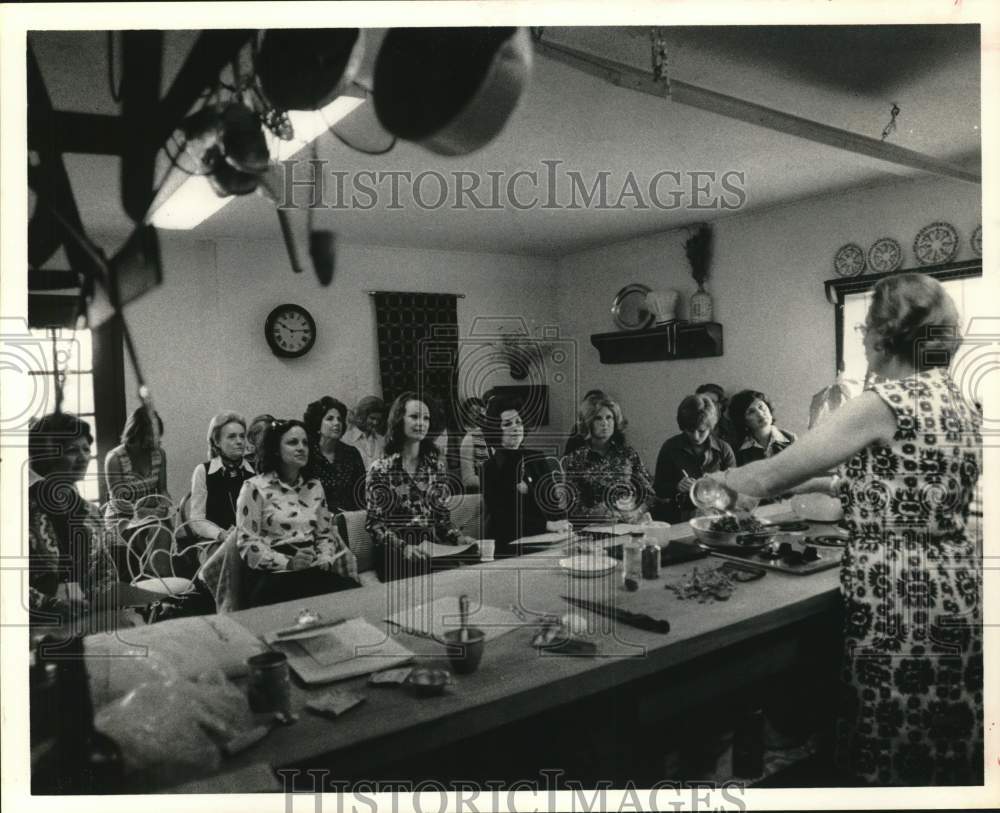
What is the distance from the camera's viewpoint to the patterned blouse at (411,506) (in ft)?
5.51

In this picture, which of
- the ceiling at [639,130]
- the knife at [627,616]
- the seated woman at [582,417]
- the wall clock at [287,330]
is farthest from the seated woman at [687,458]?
the wall clock at [287,330]

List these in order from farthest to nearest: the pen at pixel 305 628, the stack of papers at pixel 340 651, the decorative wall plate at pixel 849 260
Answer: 1. the decorative wall plate at pixel 849 260
2. the pen at pixel 305 628
3. the stack of papers at pixel 340 651

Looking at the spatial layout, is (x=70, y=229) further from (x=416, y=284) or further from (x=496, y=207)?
(x=496, y=207)

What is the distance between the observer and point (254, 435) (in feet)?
5.06

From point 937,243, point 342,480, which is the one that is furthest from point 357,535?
point 937,243

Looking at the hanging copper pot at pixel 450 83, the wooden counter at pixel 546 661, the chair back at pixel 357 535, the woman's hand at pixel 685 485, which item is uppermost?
the hanging copper pot at pixel 450 83

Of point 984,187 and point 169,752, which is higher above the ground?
point 984,187

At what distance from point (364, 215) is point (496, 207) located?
0.29 m

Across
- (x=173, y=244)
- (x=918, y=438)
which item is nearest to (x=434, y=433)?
(x=173, y=244)

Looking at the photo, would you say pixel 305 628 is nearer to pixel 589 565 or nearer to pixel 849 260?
pixel 589 565

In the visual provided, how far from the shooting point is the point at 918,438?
1.37 m

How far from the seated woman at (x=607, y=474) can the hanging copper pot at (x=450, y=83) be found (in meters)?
0.69

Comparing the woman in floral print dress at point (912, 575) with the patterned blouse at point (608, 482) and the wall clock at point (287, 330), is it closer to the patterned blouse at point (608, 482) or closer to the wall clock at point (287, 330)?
the patterned blouse at point (608, 482)

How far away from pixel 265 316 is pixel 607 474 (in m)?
0.90
